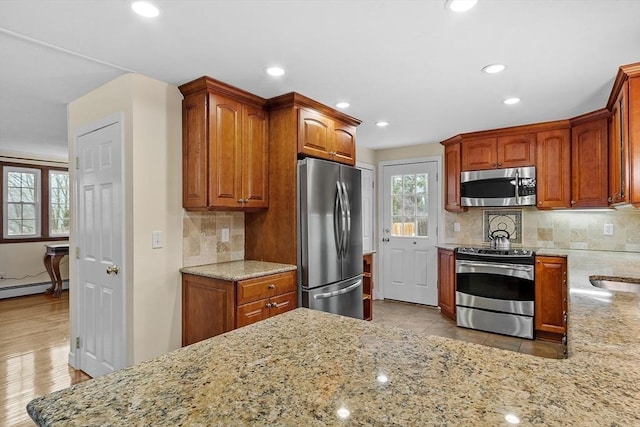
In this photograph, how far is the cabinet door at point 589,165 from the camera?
3.41m

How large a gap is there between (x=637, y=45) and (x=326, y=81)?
1856mm

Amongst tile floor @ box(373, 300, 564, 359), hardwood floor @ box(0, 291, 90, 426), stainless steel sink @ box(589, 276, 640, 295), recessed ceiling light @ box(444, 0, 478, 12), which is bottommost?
tile floor @ box(373, 300, 564, 359)

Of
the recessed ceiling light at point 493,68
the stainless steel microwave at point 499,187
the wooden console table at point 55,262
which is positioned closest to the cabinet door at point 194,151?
the recessed ceiling light at point 493,68

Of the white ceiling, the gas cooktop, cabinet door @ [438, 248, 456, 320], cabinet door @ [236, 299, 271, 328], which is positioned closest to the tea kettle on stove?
the gas cooktop

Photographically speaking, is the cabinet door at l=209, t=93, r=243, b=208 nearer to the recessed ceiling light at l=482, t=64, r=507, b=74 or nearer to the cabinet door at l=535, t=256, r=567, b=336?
the recessed ceiling light at l=482, t=64, r=507, b=74

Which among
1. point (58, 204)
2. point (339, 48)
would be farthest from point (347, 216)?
point (58, 204)

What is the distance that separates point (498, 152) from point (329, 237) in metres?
2.46

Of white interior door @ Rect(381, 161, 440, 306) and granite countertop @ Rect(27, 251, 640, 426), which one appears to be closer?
granite countertop @ Rect(27, 251, 640, 426)

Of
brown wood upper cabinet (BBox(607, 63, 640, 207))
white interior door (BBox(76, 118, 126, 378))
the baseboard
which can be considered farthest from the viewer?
the baseboard

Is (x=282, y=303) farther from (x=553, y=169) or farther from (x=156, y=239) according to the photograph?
(x=553, y=169)

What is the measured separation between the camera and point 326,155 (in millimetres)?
3186

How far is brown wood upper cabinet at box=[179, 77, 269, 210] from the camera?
2.54 meters

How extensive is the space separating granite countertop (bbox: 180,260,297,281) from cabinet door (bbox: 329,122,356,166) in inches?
46.0

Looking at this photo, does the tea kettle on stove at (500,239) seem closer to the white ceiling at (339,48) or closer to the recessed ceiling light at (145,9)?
the white ceiling at (339,48)
